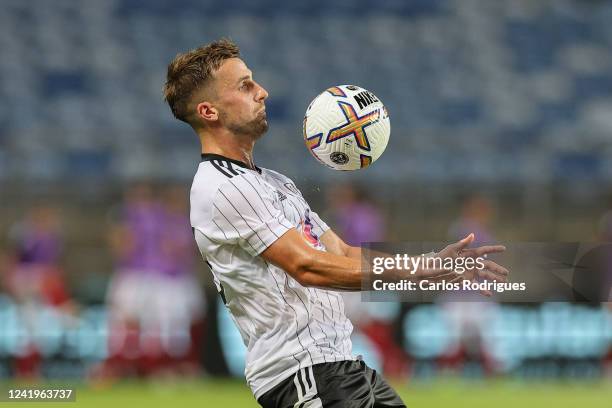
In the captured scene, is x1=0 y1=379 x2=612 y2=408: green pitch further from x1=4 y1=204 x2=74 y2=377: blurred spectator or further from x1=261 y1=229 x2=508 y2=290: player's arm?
x1=261 y1=229 x2=508 y2=290: player's arm

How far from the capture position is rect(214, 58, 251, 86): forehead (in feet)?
14.9

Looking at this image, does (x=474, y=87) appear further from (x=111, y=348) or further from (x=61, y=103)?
(x=111, y=348)

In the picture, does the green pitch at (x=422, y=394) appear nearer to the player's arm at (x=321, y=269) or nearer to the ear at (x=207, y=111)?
the ear at (x=207, y=111)

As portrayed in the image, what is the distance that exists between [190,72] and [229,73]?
0.17 metres

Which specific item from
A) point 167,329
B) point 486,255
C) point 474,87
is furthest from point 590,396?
point 474,87

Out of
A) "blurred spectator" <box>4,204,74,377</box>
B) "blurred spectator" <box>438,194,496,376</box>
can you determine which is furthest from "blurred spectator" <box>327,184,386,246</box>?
"blurred spectator" <box>4,204,74,377</box>

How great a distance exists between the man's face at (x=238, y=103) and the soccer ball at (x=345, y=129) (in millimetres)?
284

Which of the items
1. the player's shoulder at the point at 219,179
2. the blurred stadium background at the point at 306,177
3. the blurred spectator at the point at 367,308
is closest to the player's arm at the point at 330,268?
the player's shoulder at the point at 219,179

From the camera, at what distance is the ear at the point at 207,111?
454 cm

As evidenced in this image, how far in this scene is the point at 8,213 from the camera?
15.3m

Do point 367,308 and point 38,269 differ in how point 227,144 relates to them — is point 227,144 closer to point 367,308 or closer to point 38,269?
point 367,308

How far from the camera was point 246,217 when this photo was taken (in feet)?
13.8

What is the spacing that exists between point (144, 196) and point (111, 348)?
77.0 inches

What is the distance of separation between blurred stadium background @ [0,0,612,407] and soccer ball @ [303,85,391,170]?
6.42 m
